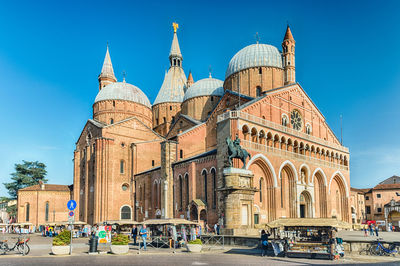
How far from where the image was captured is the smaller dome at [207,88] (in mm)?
52719

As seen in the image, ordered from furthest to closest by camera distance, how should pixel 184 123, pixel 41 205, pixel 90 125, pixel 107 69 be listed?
pixel 107 69, pixel 41 205, pixel 90 125, pixel 184 123

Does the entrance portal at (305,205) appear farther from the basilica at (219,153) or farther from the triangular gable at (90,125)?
the triangular gable at (90,125)

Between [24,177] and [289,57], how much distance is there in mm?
48828

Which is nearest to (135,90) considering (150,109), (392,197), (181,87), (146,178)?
(150,109)

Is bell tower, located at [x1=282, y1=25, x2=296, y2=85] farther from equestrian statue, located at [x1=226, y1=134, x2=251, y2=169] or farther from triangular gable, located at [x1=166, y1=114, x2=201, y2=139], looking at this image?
equestrian statue, located at [x1=226, y1=134, x2=251, y2=169]

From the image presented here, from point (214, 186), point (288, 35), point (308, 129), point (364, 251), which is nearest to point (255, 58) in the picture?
point (288, 35)

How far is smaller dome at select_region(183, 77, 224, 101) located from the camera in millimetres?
52719

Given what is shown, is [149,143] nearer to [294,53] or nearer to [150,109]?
[150,109]

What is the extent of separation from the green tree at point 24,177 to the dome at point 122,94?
19.7 m

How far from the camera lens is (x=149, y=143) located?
5138 centimetres

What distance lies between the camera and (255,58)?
46969mm

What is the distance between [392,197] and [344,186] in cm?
2189

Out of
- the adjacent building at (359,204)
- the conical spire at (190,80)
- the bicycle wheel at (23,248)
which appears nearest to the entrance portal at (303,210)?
the adjacent building at (359,204)

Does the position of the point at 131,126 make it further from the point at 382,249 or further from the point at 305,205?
the point at 382,249
